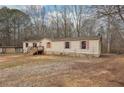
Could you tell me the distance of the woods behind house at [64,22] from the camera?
599 centimetres

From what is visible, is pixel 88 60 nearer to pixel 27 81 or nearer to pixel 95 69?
pixel 95 69

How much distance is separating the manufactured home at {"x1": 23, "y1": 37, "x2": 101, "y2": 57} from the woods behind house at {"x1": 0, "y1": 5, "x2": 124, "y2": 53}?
17.4 inches

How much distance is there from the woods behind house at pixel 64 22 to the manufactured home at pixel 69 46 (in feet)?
1.45

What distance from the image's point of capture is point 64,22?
619cm

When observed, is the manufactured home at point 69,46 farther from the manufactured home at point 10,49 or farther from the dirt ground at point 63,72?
the dirt ground at point 63,72

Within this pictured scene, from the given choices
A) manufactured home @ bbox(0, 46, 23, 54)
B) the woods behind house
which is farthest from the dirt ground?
the woods behind house

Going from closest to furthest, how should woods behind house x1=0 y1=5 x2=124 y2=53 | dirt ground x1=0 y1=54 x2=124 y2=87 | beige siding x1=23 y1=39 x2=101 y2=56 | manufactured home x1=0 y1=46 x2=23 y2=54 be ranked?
dirt ground x1=0 y1=54 x2=124 y2=87
woods behind house x1=0 y1=5 x2=124 y2=53
manufactured home x1=0 y1=46 x2=23 y2=54
beige siding x1=23 y1=39 x2=101 y2=56

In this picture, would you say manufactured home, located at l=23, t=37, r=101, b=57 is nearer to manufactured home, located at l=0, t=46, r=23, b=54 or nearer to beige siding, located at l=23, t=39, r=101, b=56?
beige siding, located at l=23, t=39, r=101, b=56

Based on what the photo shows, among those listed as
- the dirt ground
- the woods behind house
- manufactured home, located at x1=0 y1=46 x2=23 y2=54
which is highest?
the woods behind house

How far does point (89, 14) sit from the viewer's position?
6.16 metres

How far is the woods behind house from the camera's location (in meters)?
5.99

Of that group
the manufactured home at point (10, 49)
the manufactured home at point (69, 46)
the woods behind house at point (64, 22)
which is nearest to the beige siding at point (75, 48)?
the manufactured home at point (69, 46)

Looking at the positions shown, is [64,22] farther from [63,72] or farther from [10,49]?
[10,49]
